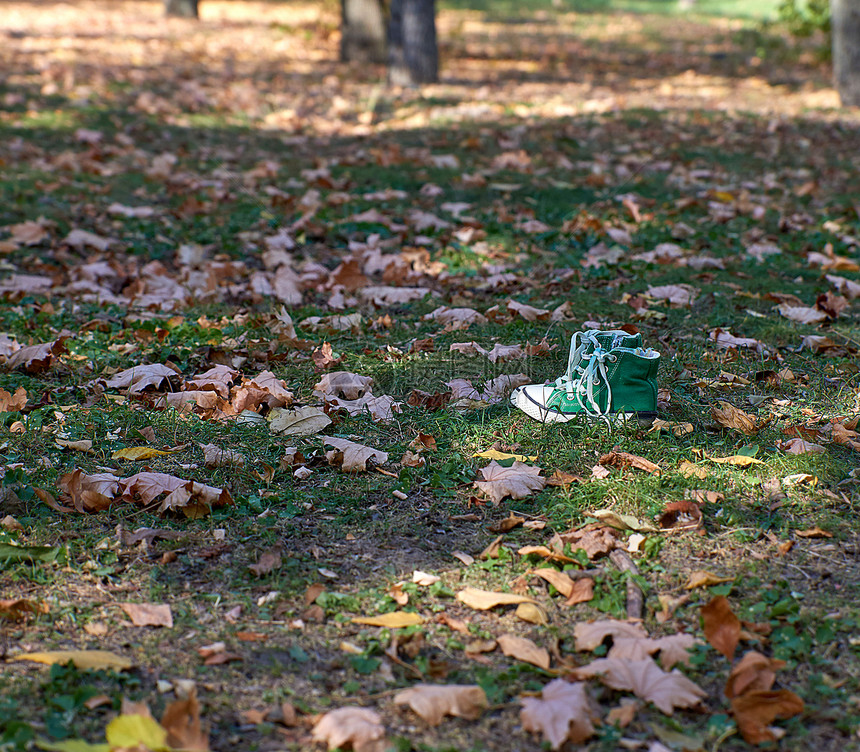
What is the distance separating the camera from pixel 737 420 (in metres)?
3.11

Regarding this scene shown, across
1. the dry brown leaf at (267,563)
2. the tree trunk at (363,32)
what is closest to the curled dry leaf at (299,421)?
the dry brown leaf at (267,563)

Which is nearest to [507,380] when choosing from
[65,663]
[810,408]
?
[810,408]

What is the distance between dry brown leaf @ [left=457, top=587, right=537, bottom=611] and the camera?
90.6 inches

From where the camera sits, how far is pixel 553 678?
208 centimetres

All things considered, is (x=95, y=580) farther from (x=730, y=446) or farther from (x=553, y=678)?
(x=730, y=446)

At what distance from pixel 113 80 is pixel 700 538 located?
10.2 metres

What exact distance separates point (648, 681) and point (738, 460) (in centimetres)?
111

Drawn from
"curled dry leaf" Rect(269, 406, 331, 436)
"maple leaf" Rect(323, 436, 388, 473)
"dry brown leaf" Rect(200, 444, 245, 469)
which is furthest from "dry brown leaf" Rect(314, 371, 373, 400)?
"dry brown leaf" Rect(200, 444, 245, 469)

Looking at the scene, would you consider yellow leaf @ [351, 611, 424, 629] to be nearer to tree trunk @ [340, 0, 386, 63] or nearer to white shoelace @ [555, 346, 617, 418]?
white shoelace @ [555, 346, 617, 418]

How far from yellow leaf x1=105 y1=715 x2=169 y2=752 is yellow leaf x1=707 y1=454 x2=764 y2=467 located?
1937 millimetres

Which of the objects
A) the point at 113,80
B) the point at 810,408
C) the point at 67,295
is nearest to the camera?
the point at 810,408

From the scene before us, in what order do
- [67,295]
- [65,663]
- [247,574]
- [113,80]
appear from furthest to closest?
A: 1. [113,80]
2. [67,295]
3. [247,574]
4. [65,663]

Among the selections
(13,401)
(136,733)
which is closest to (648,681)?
(136,733)

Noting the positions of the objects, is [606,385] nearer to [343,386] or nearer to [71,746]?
[343,386]
